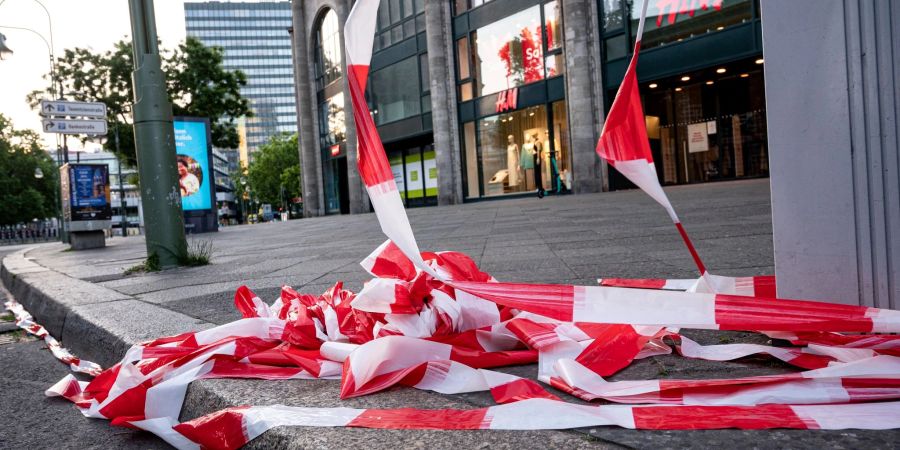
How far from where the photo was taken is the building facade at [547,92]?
58.0 ft

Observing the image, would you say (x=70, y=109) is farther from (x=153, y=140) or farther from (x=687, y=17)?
(x=687, y=17)

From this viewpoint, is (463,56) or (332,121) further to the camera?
(332,121)

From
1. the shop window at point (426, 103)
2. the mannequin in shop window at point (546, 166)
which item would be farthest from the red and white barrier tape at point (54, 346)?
the shop window at point (426, 103)

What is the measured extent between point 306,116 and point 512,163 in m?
14.5

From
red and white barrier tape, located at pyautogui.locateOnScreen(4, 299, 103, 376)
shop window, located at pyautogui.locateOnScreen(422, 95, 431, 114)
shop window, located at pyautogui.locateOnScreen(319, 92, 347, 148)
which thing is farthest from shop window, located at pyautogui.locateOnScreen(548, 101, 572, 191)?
red and white barrier tape, located at pyautogui.locateOnScreen(4, 299, 103, 376)

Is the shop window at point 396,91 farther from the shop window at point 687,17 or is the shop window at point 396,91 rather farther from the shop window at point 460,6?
the shop window at point 687,17

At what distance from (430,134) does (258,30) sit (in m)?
157

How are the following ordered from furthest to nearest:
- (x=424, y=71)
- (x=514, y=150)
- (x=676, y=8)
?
(x=424, y=71) → (x=514, y=150) → (x=676, y=8)

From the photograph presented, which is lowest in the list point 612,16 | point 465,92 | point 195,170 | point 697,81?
point 195,170

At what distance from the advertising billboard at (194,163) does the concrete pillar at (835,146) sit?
18.4m

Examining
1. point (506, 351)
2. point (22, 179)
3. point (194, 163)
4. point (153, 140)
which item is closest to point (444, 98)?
point (194, 163)

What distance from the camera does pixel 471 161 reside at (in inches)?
928

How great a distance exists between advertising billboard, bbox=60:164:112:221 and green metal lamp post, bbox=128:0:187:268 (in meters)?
8.54

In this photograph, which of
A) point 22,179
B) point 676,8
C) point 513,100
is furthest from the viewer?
point 22,179
